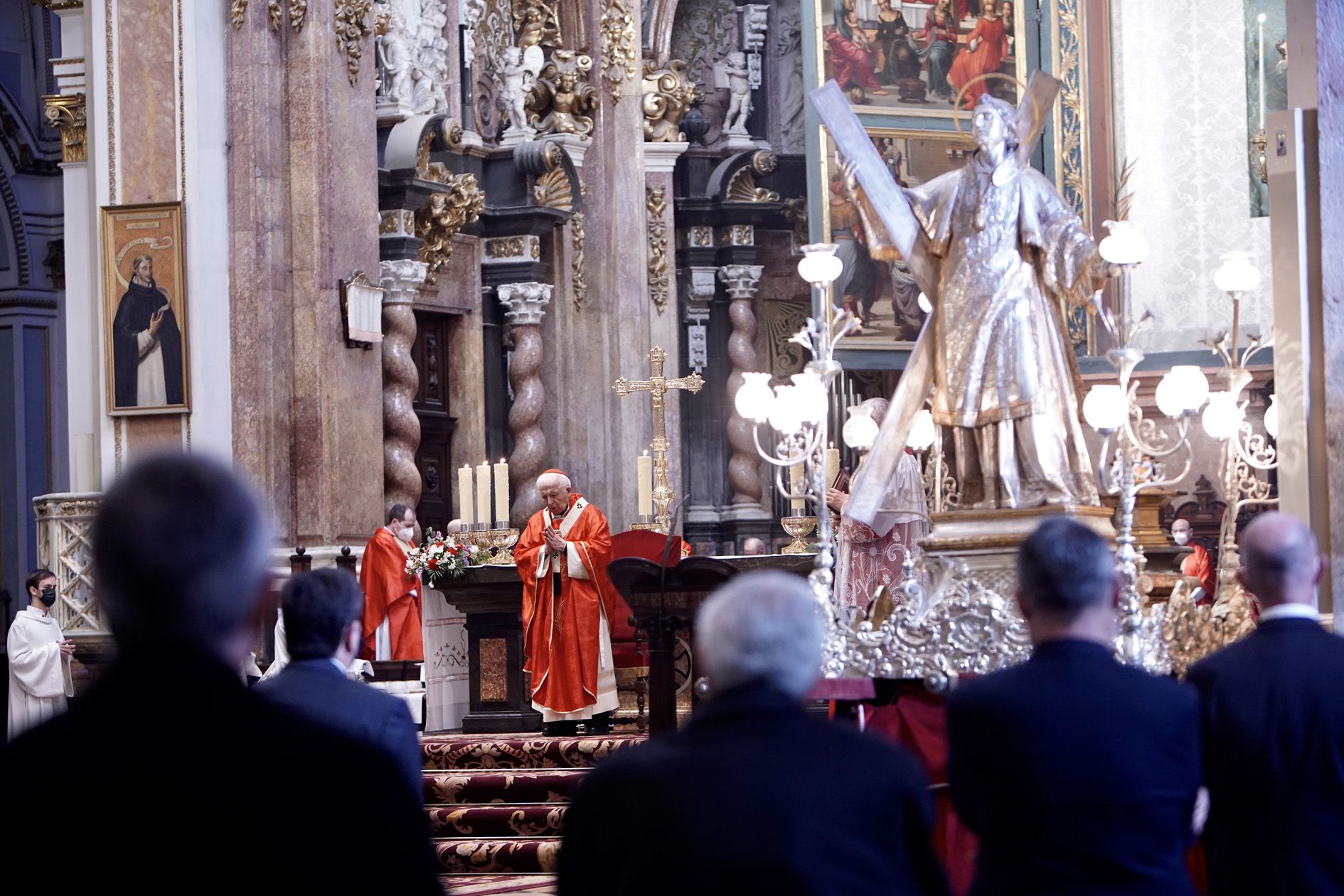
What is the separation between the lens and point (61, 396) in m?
20.8

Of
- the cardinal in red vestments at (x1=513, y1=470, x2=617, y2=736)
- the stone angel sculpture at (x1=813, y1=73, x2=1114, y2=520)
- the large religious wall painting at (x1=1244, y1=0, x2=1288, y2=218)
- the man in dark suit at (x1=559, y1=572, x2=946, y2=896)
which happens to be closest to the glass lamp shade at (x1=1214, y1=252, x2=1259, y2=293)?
the stone angel sculpture at (x1=813, y1=73, x2=1114, y2=520)

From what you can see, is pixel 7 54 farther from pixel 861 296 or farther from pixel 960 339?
pixel 960 339

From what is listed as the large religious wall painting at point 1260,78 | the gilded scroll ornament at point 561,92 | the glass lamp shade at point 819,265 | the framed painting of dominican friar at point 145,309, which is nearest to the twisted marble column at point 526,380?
the gilded scroll ornament at point 561,92

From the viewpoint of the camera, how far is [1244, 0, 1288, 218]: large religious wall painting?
17344mm

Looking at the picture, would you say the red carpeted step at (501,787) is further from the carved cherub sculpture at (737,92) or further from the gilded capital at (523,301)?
the carved cherub sculpture at (737,92)

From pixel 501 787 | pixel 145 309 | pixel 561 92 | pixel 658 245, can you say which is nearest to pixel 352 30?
pixel 145 309

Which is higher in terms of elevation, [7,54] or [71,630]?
[7,54]

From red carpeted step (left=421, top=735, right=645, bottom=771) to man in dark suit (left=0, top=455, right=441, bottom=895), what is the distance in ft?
29.5

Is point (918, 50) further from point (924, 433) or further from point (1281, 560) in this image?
point (1281, 560)

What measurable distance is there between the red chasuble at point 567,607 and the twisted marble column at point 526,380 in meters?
5.02

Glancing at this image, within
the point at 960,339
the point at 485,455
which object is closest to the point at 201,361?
the point at 485,455

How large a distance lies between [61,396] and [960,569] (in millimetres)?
14920

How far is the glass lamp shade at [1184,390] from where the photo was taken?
9.00 metres

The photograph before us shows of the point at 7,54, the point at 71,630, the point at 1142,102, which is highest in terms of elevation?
the point at 7,54
